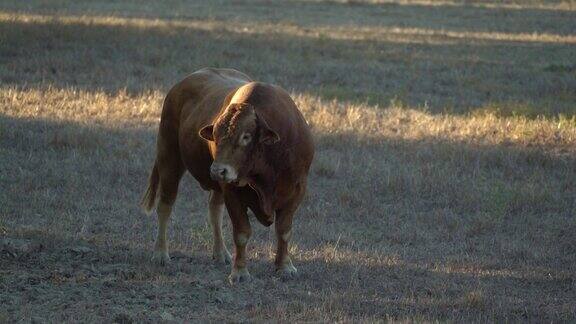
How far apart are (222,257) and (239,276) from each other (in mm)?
902

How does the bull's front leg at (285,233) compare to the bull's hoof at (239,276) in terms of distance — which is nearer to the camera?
the bull's hoof at (239,276)

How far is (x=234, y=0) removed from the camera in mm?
42000

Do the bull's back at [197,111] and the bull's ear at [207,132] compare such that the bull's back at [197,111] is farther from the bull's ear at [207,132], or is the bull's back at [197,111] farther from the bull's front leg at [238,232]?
the bull's ear at [207,132]

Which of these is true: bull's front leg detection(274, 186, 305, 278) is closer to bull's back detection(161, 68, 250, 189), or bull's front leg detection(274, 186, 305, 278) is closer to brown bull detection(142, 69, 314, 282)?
brown bull detection(142, 69, 314, 282)

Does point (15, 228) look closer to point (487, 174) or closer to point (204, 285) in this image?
point (204, 285)

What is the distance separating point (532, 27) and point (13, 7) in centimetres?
1680

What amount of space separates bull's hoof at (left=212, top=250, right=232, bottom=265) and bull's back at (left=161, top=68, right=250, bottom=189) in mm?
681

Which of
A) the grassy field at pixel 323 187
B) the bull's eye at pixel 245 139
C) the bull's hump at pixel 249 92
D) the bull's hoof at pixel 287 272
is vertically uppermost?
the bull's hump at pixel 249 92

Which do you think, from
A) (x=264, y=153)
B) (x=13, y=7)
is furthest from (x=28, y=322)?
(x=13, y=7)

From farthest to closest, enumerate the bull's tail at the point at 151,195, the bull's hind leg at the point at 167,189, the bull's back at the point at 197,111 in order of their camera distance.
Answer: the bull's tail at the point at 151,195 < the bull's hind leg at the point at 167,189 < the bull's back at the point at 197,111

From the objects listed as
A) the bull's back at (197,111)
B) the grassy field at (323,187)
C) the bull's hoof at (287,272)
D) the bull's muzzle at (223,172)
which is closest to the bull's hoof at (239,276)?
the grassy field at (323,187)

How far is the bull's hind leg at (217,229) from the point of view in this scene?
887 centimetres

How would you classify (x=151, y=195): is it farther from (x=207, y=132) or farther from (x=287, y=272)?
(x=207, y=132)

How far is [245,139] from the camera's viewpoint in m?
7.42
